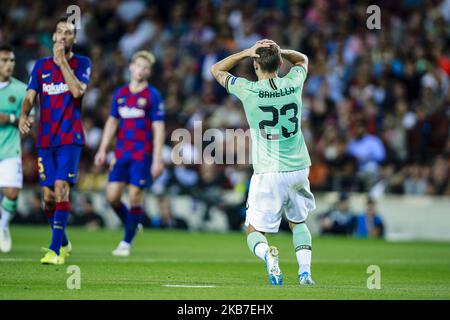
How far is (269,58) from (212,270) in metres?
3.31

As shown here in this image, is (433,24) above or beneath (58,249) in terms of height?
above

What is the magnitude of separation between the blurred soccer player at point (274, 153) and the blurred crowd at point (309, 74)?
1199 centimetres

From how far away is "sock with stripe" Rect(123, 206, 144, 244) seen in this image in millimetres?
14758

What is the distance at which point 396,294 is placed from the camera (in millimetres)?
9531

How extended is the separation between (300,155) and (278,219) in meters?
0.68

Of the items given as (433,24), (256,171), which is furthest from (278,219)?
(433,24)

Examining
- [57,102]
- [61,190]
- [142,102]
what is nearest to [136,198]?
[142,102]

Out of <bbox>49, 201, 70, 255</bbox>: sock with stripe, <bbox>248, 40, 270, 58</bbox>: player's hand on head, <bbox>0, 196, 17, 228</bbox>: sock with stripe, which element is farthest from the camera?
<bbox>0, 196, 17, 228</bbox>: sock with stripe

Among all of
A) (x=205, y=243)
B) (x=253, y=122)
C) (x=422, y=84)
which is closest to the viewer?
(x=253, y=122)

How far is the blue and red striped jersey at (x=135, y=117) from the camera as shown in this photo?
584 inches

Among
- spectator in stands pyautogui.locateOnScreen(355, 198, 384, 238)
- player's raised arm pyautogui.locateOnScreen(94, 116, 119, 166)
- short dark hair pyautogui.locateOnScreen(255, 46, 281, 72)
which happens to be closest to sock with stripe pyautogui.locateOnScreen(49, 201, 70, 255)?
player's raised arm pyautogui.locateOnScreen(94, 116, 119, 166)

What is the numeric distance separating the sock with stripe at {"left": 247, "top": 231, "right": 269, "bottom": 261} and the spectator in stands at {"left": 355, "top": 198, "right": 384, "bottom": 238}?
1148cm

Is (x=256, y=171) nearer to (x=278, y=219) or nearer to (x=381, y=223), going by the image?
(x=278, y=219)

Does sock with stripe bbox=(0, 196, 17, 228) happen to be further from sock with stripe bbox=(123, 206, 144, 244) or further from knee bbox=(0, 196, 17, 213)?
sock with stripe bbox=(123, 206, 144, 244)
